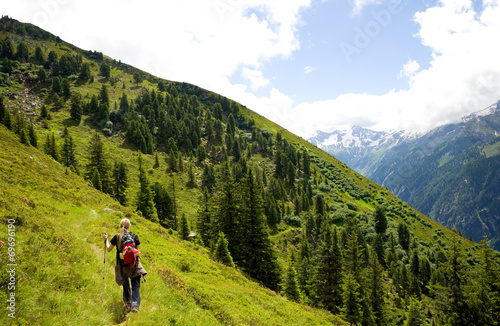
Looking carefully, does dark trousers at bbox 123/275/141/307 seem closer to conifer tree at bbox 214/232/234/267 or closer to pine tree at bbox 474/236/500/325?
conifer tree at bbox 214/232/234/267

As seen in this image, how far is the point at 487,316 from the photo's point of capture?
76.5 feet

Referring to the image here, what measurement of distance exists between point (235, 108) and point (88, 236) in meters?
180

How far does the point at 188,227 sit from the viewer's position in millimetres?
51531

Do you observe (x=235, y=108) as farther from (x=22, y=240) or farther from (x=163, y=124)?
(x=22, y=240)

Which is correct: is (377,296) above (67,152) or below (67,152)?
below

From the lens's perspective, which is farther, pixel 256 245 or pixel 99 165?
pixel 99 165

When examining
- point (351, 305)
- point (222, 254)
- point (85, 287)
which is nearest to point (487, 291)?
point (351, 305)

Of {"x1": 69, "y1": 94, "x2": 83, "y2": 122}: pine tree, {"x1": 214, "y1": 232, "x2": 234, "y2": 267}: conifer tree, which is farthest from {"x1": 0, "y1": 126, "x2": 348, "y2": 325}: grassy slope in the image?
{"x1": 69, "y1": 94, "x2": 83, "y2": 122}: pine tree

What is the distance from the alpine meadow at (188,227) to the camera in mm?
8820

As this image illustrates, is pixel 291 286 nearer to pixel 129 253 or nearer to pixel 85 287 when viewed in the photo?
pixel 85 287

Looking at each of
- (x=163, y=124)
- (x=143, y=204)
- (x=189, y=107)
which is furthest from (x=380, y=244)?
(x=189, y=107)

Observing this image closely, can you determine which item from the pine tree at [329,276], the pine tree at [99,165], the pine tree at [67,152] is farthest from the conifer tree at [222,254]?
the pine tree at [67,152]

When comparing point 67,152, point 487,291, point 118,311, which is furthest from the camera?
point 67,152

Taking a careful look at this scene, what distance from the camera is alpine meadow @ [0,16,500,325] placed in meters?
8.82
